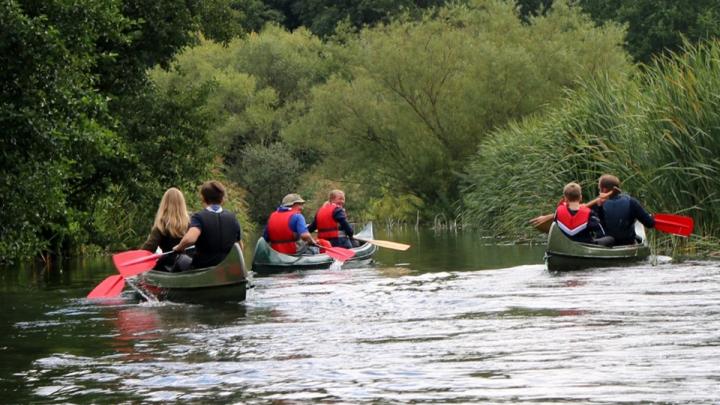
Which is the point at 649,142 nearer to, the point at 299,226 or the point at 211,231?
the point at 299,226

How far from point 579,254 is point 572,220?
646 mm

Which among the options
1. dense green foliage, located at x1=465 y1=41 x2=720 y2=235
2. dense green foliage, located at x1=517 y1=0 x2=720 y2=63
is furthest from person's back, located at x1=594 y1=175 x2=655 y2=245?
dense green foliage, located at x1=517 y1=0 x2=720 y2=63

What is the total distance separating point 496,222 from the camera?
31.0 metres

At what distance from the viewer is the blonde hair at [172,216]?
48.4 ft

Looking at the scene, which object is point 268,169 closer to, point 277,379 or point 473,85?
point 473,85

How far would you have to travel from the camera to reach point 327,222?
72.3ft

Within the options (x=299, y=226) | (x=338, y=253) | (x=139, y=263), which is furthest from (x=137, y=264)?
(x=338, y=253)

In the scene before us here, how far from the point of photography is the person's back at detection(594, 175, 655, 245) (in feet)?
57.5

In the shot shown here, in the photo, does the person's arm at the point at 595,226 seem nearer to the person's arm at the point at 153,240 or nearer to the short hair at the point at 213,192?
the short hair at the point at 213,192

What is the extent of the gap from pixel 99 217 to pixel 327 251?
8425 mm

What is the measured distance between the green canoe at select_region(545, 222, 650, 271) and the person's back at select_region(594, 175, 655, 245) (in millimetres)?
445

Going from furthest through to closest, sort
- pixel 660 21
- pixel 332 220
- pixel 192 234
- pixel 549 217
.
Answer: pixel 660 21 → pixel 332 220 → pixel 549 217 → pixel 192 234

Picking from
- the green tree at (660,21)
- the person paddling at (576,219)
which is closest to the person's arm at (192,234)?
the person paddling at (576,219)

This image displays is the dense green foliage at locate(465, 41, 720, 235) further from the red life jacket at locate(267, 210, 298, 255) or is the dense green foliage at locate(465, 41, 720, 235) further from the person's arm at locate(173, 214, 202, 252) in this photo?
the person's arm at locate(173, 214, 202, 252)
